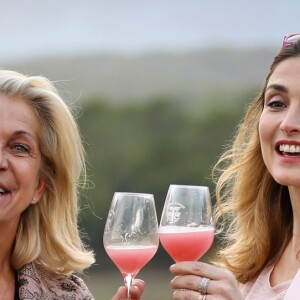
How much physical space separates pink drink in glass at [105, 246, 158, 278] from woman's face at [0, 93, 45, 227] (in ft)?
2.06

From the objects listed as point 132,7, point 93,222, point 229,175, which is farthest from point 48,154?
point 132,7

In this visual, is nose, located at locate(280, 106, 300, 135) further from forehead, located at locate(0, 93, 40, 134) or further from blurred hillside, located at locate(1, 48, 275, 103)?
blurred hillside, located at locate(1, 48, 275, 103)

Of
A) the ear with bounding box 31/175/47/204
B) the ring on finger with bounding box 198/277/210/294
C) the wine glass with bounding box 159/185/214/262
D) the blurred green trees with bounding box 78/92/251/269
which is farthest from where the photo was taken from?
the blurred green trees with bounding box 78/92/251/269

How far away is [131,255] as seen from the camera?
3113mm

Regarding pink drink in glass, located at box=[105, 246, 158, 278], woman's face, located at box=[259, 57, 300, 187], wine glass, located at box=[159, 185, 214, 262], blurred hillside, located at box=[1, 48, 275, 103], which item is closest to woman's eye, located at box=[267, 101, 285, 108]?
woman's face, located at box=[259, 57, 300, 187]

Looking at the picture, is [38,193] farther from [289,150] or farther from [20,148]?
[289,150]

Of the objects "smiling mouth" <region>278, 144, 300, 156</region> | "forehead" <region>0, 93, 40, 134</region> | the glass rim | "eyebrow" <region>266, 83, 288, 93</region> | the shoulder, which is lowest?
the shoulder

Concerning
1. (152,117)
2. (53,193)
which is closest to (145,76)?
(152,117)

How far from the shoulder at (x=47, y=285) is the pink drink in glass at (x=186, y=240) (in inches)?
34.4

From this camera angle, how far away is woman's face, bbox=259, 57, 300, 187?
3.24m

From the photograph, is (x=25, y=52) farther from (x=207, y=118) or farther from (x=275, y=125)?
(x=275, y=125)

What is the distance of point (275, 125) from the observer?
3.35 metres

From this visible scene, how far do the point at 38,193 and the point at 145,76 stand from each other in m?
25.6

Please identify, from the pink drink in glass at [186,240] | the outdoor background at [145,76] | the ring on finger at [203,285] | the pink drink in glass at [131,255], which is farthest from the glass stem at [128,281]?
the outdoor background at [145,76]
